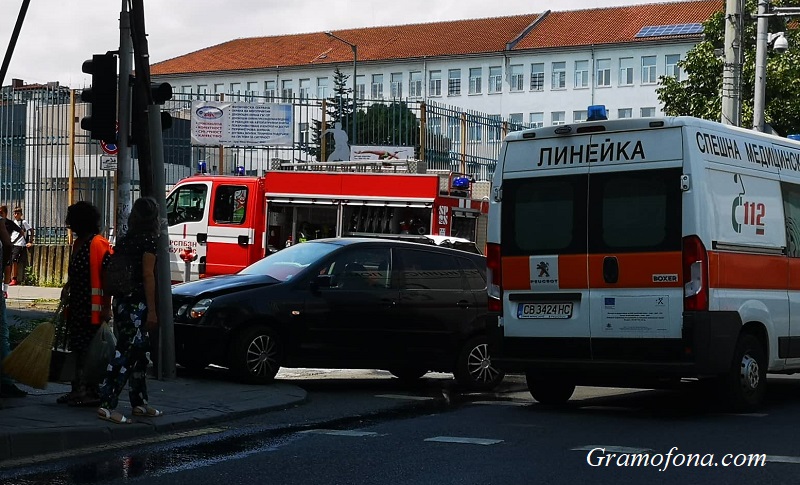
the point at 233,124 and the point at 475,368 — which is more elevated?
the point at 233,124

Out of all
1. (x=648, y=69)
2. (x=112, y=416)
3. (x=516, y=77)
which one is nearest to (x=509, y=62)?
(x=516, y=77)

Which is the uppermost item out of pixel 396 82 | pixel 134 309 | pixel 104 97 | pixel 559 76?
pixel 396 82

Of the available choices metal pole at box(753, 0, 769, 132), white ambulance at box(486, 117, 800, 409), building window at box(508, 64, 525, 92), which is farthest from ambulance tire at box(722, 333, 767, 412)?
building window at box(508, 64, 525, 92)

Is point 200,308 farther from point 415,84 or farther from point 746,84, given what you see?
point 415,84

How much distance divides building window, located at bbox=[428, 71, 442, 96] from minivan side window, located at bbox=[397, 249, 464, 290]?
86.7 metres

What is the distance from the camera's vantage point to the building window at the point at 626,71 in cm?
9238

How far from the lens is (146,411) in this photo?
33.1 ft

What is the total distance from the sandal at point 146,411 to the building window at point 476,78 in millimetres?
89319

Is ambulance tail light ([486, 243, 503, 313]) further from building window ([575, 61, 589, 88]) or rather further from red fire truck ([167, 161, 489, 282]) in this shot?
building window ([575, 61, 589, 88])

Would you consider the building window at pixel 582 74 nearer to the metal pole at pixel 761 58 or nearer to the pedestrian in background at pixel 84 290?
the metal pole at pixel 761 58

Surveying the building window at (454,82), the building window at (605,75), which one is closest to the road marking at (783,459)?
the building window at (605,75)

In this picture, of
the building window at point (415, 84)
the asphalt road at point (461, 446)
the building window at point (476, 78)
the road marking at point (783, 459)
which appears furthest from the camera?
the building window at point (415, 84)

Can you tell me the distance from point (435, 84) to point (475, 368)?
87.9 metres

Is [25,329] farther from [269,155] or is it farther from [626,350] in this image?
[269,155]
